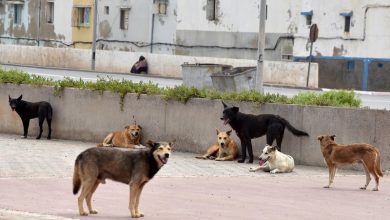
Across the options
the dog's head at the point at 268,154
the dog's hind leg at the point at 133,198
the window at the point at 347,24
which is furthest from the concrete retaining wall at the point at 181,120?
the window at the point at 347,24

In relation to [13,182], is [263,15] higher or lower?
higher

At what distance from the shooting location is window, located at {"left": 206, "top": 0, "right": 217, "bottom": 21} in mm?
62500

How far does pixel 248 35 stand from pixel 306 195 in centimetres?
4534

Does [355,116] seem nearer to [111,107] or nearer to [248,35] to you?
[111,107]

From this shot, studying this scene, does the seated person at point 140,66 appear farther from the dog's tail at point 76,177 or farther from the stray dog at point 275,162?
the dog's tail at point 76,177

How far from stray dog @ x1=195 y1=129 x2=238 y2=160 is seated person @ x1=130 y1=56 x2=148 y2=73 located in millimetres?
29502

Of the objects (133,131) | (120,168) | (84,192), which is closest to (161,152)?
(120,168)

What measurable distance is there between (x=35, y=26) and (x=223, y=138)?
181 feet

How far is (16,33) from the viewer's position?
2972 inches

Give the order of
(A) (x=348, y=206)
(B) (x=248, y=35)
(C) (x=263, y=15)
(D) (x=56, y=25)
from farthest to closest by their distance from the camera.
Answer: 1. (D) (x=56, y=25)
2. (B) (x=248, y=35)
3. (C) (x=263, y=15)
4. (A) (x=348, y=206)

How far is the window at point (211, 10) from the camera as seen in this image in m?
62.5

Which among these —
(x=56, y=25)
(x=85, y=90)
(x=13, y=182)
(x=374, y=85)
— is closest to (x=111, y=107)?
(x=85, y=90)

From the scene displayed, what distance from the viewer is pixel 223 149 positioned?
2053 centimetres

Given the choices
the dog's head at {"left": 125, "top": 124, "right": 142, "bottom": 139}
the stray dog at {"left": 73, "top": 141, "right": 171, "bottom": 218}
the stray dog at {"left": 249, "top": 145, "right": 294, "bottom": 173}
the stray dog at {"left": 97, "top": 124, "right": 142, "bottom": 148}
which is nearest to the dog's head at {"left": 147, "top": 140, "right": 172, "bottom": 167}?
the stray dog at {"left": 73, "top": 141, "right": 171, "bottom": 218}
